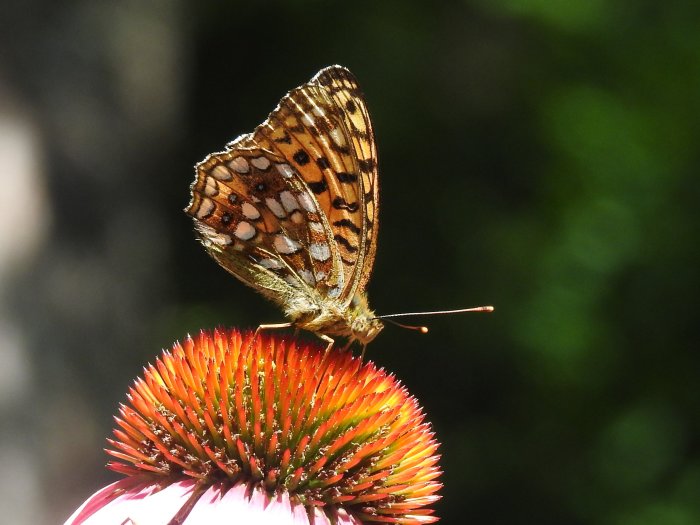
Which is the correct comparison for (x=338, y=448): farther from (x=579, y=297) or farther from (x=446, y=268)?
(x=446, y=268)

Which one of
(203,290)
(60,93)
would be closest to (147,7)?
(60,93)

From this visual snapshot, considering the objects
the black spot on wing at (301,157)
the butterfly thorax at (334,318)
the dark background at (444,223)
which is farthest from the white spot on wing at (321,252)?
the dark background at (444,223)

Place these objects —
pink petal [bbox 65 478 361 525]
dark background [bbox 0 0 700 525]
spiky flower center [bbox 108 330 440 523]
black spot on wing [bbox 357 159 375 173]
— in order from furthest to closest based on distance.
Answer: dark background [bbox 0 0 700 525]
black spot on wing [bbox 357 159 375 173]
spiky flower center [bbox 108 330 440 523]
pink petal [bbox 65 478 361 525]

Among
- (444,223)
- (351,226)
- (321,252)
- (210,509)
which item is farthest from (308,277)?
(444,223)

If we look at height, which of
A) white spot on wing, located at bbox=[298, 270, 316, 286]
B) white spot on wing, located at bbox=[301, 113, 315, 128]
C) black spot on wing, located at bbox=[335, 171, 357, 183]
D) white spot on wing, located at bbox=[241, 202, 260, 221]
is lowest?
white spot on wing, located at bbox=[298, 270, 316, 286]

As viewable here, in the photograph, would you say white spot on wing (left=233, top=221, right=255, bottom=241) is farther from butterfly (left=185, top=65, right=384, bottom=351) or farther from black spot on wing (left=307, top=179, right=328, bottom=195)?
black spot on wing (left=307, top=179, right=328, bottom=195)

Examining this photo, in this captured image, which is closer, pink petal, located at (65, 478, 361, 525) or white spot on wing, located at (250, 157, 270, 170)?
pink petal, located at (65, 478, 361, 525)

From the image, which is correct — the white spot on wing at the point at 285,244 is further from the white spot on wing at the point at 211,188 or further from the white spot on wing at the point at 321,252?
the white spot on wing at the point at 211,188

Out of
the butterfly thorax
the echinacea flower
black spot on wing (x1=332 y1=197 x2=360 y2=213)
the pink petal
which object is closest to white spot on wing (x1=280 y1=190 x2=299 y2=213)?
black spot on wing (x1=332 y1=197 x2=360 y2=213)
